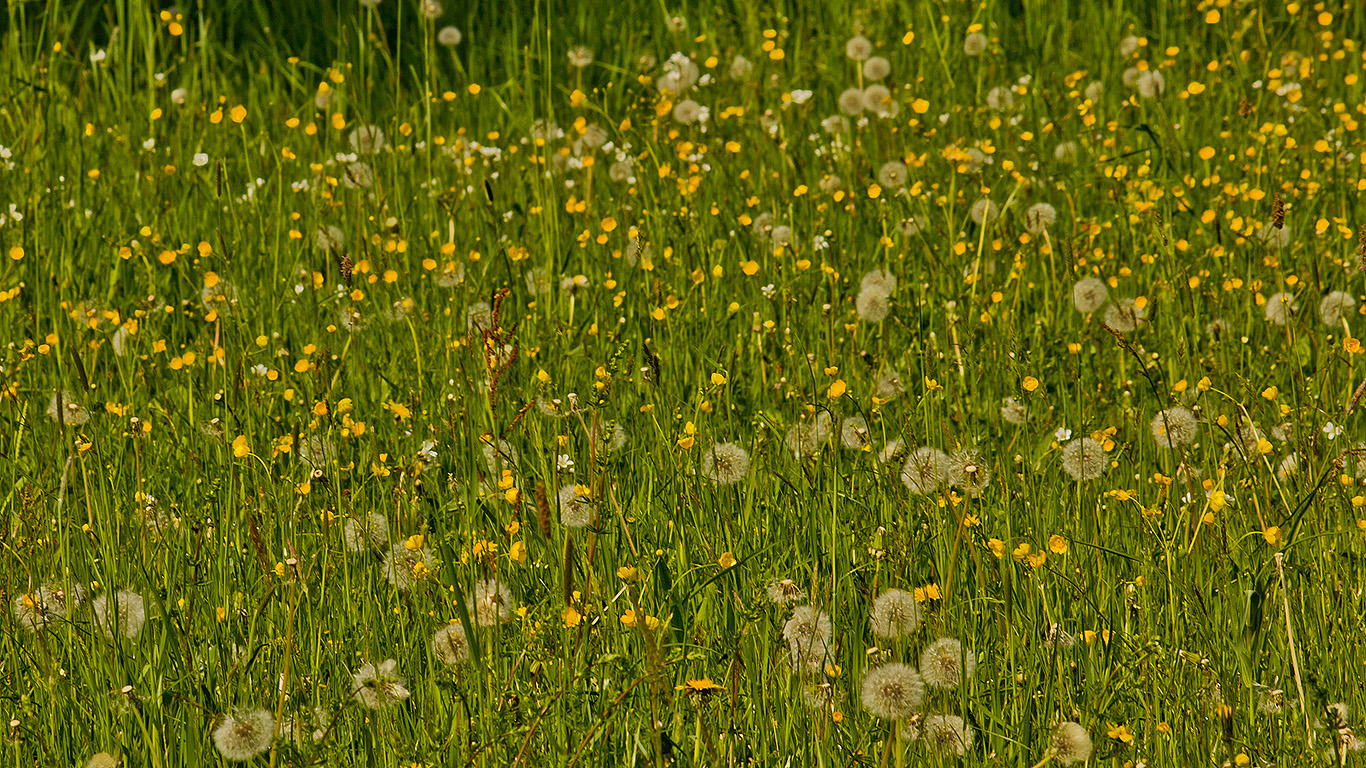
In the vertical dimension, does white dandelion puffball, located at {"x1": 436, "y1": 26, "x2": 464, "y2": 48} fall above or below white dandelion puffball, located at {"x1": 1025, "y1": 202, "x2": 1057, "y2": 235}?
above

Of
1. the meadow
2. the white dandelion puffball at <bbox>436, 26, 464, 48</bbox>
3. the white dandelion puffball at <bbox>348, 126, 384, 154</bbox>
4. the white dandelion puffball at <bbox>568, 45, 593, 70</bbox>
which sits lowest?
the meadow

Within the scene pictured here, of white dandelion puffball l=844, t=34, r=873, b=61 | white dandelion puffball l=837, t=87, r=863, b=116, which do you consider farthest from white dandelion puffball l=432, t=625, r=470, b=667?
white dandelion puffball l=844, t=34, r=873, b=61

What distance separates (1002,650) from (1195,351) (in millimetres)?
1222

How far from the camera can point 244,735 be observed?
1781 mm

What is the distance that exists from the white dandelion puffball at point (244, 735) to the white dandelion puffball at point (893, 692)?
2.29 feet

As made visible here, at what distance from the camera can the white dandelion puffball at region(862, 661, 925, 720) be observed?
1794 millimetres

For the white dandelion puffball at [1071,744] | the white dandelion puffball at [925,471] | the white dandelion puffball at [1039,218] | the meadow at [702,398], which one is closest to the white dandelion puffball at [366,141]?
the meadow at [702,398]

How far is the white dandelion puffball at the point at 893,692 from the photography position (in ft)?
5.89

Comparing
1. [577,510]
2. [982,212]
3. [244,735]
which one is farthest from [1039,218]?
[244,735]

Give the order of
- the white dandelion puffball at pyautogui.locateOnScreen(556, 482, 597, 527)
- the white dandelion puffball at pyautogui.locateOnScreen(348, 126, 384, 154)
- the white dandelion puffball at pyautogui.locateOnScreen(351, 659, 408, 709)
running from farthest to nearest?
the white dandelion puffball at pyautogui.locateOnScreen(348, 126, 384, 154), the white dandelion puffball at pyautogui.locateOnScreen(556, 482, 597, 527), the white dandelion puffball at pyautogui.locateOnScreen(351, 659, 408, 709)

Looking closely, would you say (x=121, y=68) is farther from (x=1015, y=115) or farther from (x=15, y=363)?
(x=1015, y=115)

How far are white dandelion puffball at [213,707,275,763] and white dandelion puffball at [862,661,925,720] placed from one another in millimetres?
699

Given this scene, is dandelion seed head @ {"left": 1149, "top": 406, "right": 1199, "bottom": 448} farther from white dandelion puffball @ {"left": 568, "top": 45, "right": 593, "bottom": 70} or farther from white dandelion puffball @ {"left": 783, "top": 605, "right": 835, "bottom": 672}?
white dandelion puffball @ {"left": 568, "top": 45, "right": 593, "bottom": 70}

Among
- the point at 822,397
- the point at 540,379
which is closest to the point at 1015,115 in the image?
the point at 822,397
